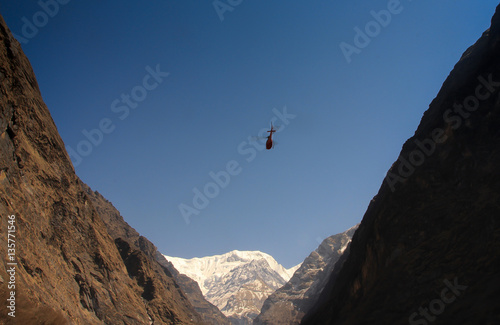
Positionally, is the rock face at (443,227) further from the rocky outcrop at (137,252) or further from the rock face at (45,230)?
the rocky outcrop at (137,252)

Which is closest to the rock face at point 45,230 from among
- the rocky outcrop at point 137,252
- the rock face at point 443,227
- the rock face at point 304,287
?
the rocky outcrop at point 137,252

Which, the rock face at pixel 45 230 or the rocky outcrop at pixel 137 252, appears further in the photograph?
the rocky outcrop at pixel 137 252

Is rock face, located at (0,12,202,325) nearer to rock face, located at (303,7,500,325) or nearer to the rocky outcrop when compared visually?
the rocky outcrop

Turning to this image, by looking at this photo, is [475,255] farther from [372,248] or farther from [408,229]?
[372,248]

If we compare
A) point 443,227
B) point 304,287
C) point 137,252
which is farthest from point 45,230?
point 304,287

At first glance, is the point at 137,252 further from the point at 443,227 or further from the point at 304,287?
the point at 304,287
